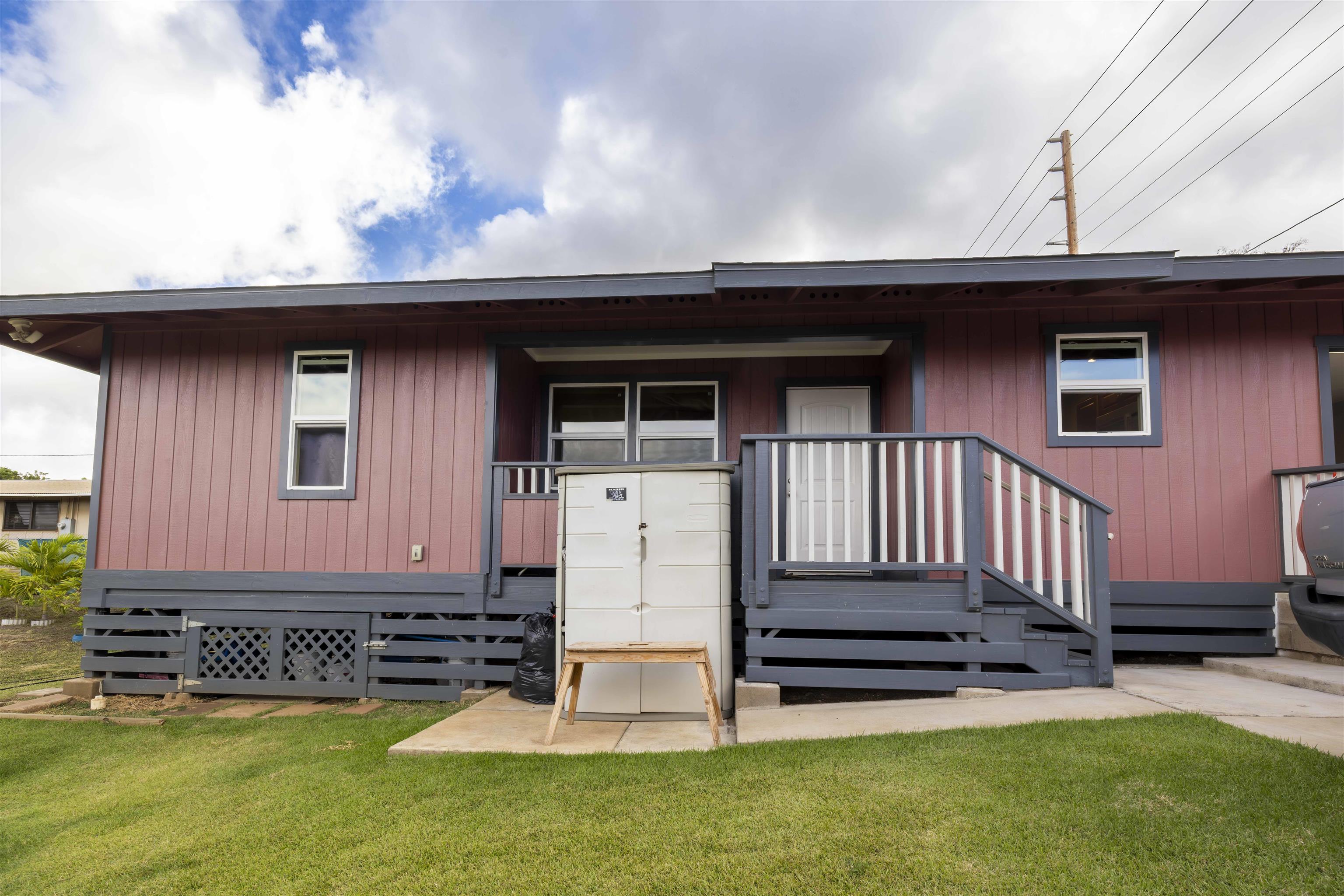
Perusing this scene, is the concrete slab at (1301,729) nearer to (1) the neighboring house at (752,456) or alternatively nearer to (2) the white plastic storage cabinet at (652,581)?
(1) the neighboring house at (752,456)

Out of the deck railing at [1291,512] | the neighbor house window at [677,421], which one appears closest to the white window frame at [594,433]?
the neighbor house window at [677,421]

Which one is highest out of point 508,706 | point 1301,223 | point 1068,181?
point 1068,181

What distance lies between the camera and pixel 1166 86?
10.6 m

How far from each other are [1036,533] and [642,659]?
8.38 feet

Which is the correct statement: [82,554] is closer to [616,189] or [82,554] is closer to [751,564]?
[751,564]

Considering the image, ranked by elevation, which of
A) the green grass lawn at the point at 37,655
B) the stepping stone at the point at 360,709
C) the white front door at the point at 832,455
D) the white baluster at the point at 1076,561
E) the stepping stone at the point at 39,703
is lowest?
the green grass lawn at the point at 37,655

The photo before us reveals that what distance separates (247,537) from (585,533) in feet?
11.4

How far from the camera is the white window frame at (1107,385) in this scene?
554 centimetres

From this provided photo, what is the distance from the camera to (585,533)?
4566mm

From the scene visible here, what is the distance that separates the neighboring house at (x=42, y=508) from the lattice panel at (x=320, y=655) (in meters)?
15.6

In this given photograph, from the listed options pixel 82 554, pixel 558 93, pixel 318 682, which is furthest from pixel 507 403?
pixel 558 93

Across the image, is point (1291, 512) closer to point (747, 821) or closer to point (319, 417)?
point (747, 821)

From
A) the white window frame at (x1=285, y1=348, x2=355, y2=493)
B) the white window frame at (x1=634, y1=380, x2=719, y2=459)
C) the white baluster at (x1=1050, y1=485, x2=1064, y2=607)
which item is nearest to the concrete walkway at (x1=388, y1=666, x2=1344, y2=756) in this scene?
the white baluster at (x1=1050, y1=485, x2=1064, y2=607)

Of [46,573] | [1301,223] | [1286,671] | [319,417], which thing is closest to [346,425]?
[319,417]
